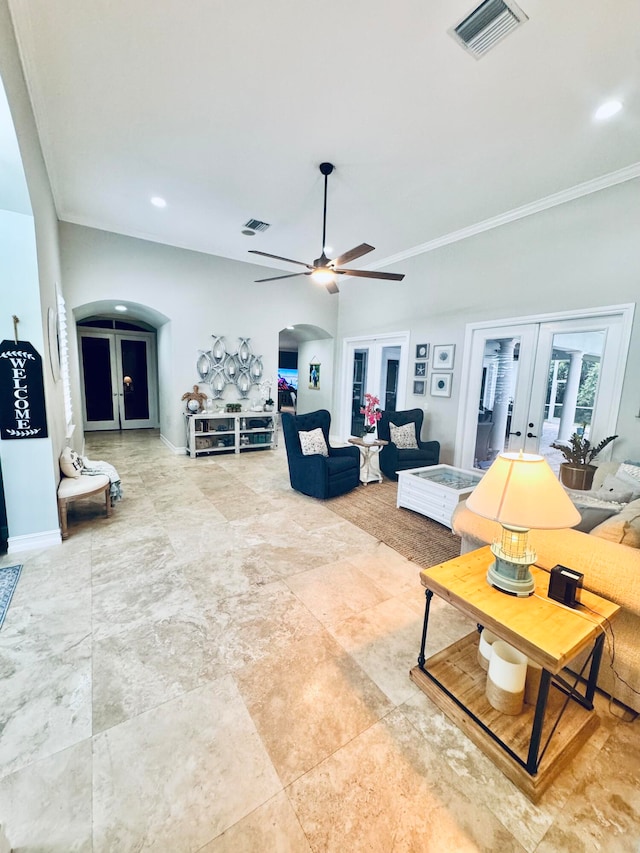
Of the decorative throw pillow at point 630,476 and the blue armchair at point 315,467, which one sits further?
the blue armchair at point 315,467

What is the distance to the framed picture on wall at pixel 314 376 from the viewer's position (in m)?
8.58

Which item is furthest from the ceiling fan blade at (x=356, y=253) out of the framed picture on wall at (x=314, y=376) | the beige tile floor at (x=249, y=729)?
the framed picture on wall at (x=314, y=376)

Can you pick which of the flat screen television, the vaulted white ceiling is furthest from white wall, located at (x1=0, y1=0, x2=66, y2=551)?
the flat screen television

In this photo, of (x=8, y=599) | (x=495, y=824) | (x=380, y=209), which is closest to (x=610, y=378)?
(x=380, y=209)

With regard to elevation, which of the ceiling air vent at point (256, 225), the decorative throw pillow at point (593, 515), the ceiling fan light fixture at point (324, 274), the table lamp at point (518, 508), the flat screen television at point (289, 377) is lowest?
the decorative throw pillow at point (593, 515)

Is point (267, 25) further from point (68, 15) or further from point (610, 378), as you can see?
point (610, 378)

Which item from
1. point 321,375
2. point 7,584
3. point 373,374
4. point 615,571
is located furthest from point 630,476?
point 321,375

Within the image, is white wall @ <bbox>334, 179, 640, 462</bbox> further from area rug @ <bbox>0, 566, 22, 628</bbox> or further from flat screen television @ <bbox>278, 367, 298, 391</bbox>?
area rug @ <bbox>0, 566, 22, 628</bbox>

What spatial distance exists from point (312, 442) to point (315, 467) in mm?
377

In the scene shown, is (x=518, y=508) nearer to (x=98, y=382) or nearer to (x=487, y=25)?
(x=487, y=25)

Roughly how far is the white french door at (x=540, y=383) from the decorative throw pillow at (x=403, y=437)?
0.74 meters

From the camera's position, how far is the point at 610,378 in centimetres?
382

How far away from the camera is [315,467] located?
4246 mm

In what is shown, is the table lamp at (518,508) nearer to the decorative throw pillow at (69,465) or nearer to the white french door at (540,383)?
the white french door at (540,383)
